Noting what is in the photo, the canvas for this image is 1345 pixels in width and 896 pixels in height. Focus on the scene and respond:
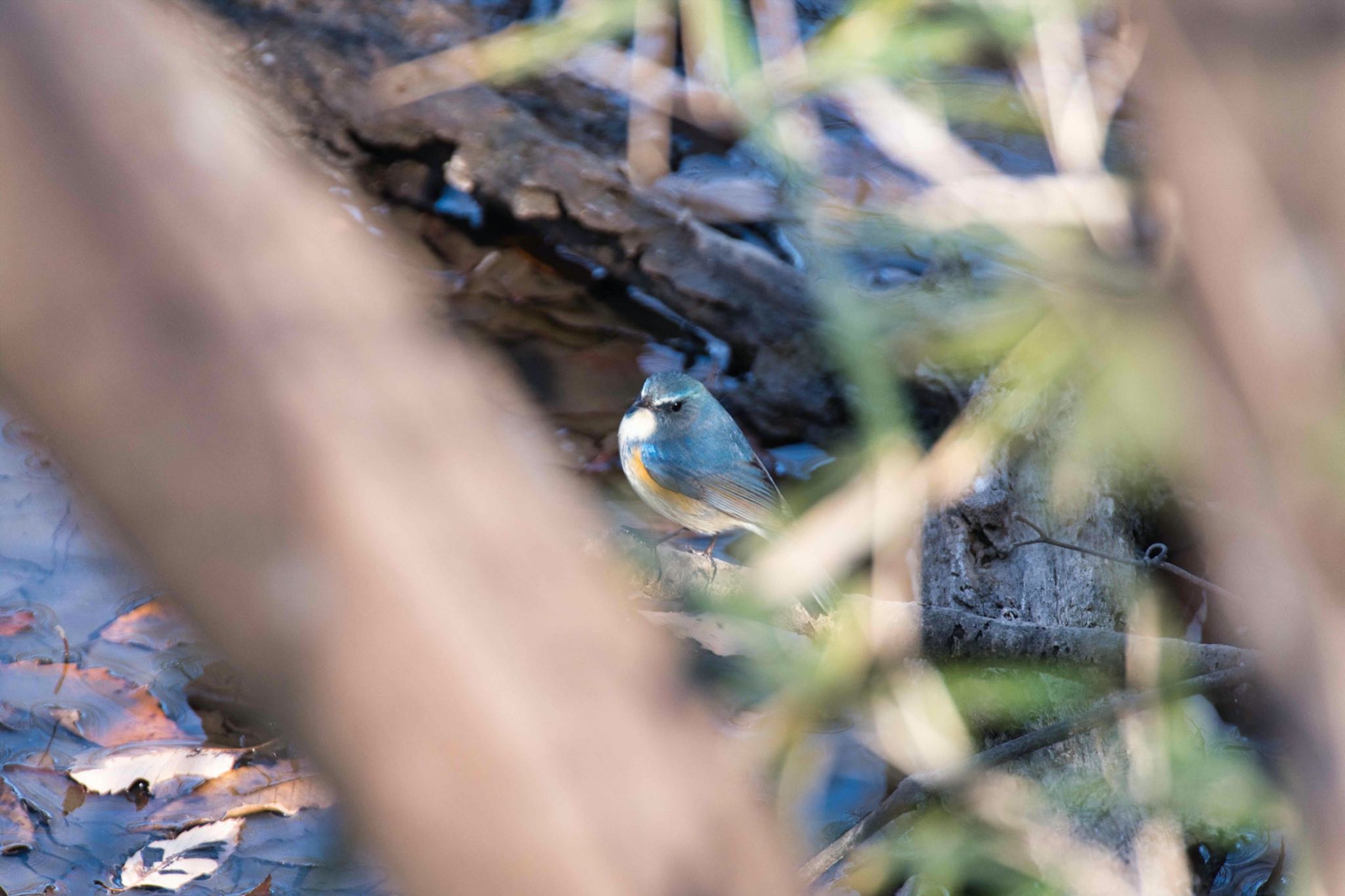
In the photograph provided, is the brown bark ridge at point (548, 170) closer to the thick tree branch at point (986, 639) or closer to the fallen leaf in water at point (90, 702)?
the thick tree branch at point (986, 639)

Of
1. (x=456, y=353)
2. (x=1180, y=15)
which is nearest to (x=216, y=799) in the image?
(x=456, y=353)

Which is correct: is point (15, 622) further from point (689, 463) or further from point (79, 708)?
→ point (689, 463)

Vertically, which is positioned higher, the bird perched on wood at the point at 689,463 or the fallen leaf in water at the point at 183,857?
the bird perched on wood at the point at 689,463

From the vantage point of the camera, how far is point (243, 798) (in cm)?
287

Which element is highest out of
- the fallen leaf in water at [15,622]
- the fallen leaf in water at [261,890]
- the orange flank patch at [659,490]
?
the orange flank patch at [659,490]

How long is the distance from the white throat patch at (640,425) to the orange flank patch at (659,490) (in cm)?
4

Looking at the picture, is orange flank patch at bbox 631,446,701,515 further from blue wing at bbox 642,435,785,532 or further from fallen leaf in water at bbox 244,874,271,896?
fallen leaf in water at bbox 244,874,271,896

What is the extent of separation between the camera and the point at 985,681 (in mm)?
2449

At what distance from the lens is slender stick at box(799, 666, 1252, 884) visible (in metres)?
2.02

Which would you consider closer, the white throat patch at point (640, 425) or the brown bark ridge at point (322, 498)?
the brown bark ridge at point (322, 498)

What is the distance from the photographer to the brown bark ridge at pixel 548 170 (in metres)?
4.07

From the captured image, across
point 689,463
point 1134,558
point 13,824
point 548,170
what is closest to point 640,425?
point 689,463

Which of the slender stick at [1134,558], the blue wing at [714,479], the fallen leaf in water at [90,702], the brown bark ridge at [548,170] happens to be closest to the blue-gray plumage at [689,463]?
the blue wing at [714,479]

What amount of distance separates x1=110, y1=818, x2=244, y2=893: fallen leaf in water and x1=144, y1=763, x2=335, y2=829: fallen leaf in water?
0.16ft
